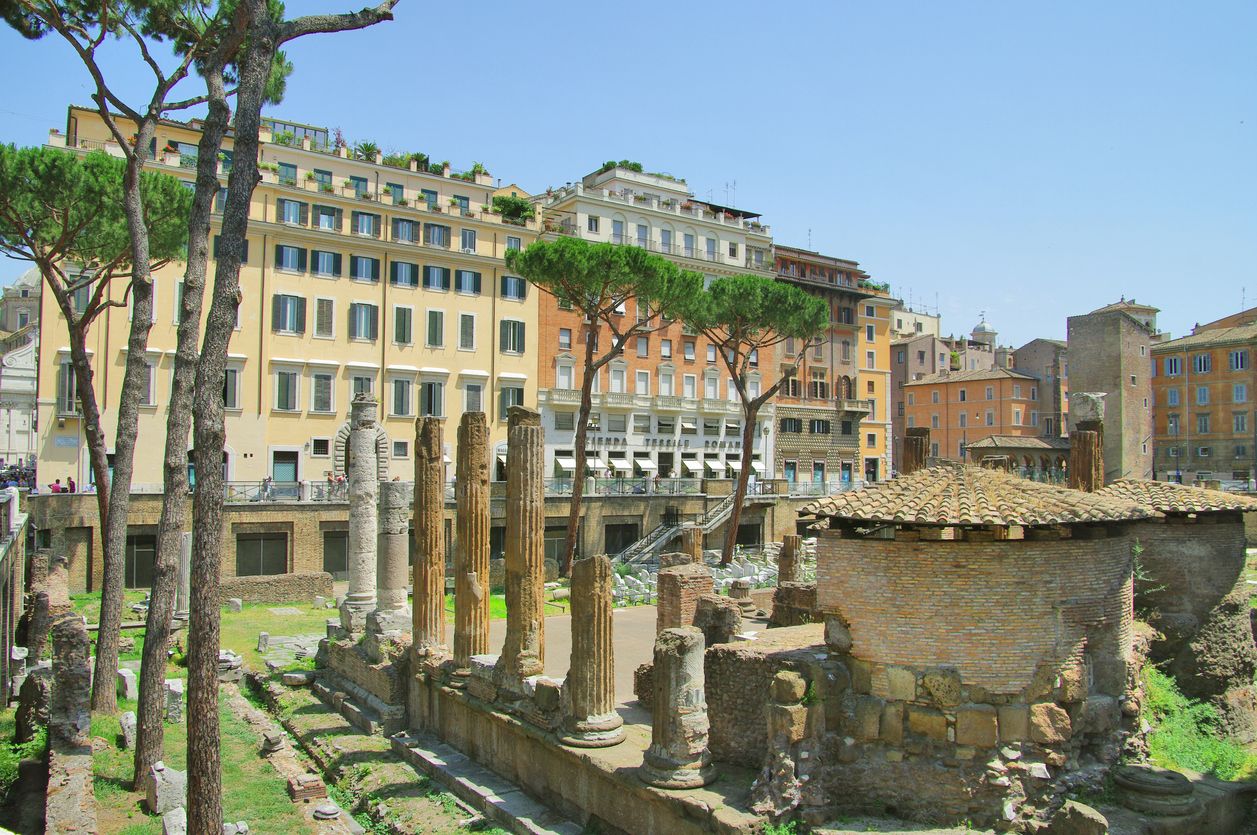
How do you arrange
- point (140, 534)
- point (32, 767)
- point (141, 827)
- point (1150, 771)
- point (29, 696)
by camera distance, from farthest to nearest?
1. point (140, 534)
2. point (29, 696)
3. point (32, 767)
4. point (141, 827)
5. point (1150, 771)

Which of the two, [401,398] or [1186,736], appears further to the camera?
[401,398]

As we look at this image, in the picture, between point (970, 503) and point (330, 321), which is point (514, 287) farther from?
point (970, 503)

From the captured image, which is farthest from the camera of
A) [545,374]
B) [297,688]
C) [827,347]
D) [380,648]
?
[827,347]

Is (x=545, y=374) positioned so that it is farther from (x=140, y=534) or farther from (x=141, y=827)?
(x=141, y=827)

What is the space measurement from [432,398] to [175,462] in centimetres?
2503

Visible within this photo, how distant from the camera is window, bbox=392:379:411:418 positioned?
119ft

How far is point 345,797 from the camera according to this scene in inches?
488

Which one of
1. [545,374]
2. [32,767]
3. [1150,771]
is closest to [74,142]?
[545,374]

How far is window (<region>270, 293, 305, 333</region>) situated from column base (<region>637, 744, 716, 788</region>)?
28016 mm

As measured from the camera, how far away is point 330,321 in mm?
34938

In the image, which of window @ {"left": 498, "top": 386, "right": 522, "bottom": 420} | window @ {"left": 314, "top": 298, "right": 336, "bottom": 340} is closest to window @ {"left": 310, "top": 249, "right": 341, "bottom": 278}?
window @ {"left": 314, "top": 298, "right": 336, "bottom": 340}

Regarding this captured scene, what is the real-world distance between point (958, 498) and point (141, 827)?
944cm

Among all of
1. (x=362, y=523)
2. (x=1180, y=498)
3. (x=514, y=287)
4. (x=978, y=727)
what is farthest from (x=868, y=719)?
(x=514, y=287)

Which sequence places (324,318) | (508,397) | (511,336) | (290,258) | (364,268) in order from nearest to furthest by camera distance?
(290,258), (324,318), (364,268), (508,397), (511,336)
